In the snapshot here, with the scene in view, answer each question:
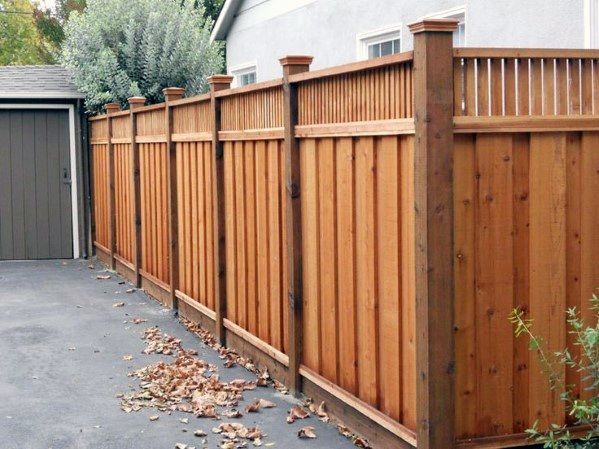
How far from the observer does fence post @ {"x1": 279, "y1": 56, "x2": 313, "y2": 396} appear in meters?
6.68

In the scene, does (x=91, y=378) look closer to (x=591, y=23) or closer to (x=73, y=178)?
(x=591, y=23)

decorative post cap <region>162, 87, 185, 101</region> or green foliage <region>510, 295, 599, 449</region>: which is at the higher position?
decorative post cap <region>162, 87, 185, 101</region>

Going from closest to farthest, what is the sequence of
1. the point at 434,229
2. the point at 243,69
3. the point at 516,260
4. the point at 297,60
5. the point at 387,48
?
the point at 434,229 < the point at 516,260 < the point at 297,60 < the point at 387,48 < the point at 243,69

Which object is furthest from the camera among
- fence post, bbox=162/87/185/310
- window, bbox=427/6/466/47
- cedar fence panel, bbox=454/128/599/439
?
fence post, bbox=162/87/185/310

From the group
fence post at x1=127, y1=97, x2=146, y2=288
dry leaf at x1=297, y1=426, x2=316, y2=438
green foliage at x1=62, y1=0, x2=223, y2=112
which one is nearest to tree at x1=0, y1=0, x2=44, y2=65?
green foliage at x1=62, y1=0, x2=223, y2=112

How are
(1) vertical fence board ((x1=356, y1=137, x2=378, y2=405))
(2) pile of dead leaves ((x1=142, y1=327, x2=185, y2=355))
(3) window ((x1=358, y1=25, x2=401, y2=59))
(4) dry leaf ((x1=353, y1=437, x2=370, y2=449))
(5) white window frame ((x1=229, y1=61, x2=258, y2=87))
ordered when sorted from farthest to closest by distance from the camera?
(5) white window frame ((x1=229, y1=61, x2=258, y2=87)) → (3) window ((x1=358, y1=25, x2=401, y2=59)) → (2) pile of dead leaves ((x1=142, y1=327, x2=185, y2=355)) → (4) dry leaf ((x1=353, y1=437, x2=370, y2=449)) → (1) vertical fence board ((x1=356, y1=137, x2=378, y2=405))

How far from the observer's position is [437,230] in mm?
4816

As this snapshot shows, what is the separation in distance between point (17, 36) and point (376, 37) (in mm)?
37875

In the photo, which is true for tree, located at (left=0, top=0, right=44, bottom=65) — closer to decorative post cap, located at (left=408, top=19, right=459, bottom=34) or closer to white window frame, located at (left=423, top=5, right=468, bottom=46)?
white window frame, located at (left=423, top=5, right=468, bottom=46)

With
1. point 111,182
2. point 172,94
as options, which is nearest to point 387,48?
point 172,94

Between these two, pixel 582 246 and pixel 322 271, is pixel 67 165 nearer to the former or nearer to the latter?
pixel 322 271

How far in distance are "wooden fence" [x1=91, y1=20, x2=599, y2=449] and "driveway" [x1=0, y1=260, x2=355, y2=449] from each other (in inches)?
25.2

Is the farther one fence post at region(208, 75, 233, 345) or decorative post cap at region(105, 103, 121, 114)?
decorative post cap at region(105, 103, 121, 114)

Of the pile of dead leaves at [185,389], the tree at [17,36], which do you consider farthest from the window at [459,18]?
the tree at [17,36]
